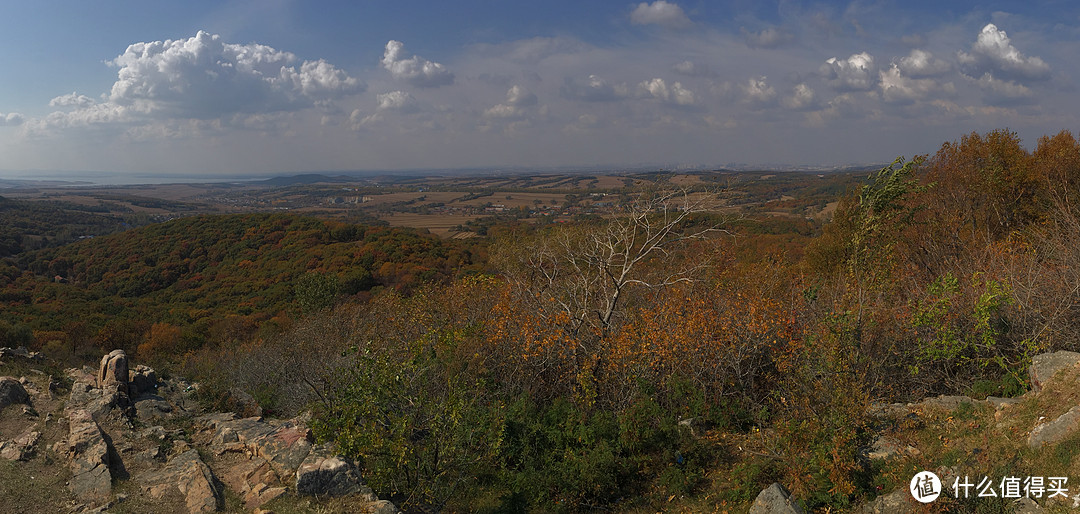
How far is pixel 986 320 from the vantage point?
8.17 meters

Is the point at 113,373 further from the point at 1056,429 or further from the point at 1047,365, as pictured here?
the point at 1047,365

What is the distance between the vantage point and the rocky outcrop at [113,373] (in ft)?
35.4

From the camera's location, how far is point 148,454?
8086 millimetres

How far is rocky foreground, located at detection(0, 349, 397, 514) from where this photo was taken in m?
6.68

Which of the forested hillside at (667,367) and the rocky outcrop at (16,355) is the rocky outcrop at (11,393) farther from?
the rocky outcrop at (16,355)

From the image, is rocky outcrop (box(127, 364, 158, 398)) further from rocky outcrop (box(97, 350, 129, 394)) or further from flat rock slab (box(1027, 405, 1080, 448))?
flat rock slab (box(1027, 405, 1080, 448))

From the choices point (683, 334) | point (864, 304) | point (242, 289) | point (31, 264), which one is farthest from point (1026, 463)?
point (31, 264)

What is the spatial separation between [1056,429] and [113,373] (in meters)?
16.9

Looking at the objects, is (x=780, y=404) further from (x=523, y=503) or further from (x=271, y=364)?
(x=271, y=364)

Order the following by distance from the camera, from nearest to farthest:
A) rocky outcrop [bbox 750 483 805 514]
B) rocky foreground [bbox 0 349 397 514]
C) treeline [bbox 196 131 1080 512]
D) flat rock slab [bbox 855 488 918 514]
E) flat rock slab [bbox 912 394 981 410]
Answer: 1. flat rock slab [bbox 855 488 918 514]
2. rocky outcrop [bbox 750 483 805 514]
3. rocky foreground [bbox 0 349 397 514]
4. treeline [bbox 196 131 1080 512]
5. flat rock slab [bbox 912 394 981 410]

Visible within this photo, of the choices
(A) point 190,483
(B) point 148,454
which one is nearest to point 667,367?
(A) point 190,483

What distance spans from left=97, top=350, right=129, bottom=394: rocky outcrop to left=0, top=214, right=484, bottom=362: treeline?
41.8ft

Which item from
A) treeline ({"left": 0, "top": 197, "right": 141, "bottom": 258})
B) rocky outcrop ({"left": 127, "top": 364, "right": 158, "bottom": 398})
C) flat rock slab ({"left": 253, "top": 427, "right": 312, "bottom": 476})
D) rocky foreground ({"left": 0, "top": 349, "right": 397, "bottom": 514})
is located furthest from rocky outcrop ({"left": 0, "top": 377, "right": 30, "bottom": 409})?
treeline ({"left": 0, "top": 197, "right": 141, "bottom": 258})

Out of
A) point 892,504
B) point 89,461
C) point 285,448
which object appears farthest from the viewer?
point 285,448
